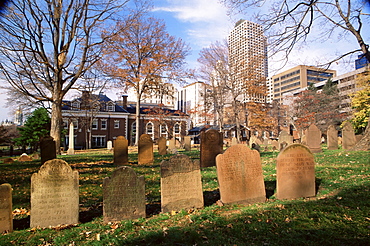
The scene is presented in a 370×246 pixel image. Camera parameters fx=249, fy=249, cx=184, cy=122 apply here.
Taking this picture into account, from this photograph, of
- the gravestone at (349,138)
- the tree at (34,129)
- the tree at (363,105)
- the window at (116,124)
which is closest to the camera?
the gravestone at (349,138)

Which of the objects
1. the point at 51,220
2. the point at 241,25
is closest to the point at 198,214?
the point at 51,220

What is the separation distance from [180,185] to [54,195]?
2289mm

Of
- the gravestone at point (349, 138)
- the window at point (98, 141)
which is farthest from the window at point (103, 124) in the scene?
the gravestone at point (349, 138)

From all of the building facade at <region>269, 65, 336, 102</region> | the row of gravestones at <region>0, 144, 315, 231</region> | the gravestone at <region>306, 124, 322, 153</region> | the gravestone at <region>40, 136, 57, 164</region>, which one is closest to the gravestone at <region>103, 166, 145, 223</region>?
the row of gravestones at <region>0, 144, 315, 231</region>

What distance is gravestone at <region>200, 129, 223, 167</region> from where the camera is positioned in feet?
35.4

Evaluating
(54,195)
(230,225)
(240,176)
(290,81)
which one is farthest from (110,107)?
(290,81)

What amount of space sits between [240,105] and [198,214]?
28730mm

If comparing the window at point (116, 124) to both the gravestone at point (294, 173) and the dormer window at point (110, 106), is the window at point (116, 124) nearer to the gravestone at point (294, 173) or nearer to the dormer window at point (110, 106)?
the dormer window at point (110, 106)

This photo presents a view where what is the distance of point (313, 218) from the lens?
406 cm

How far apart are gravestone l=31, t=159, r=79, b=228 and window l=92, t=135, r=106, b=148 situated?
145 feet

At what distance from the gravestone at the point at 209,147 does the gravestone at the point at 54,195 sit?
6.88 meters

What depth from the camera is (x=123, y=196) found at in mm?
4508

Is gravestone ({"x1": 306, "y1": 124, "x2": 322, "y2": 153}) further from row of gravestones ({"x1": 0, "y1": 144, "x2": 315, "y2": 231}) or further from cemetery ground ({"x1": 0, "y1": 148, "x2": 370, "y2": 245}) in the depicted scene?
row of gravestones ({"x1": 0, "y1": 144, "x2": 315, "y2": 231})

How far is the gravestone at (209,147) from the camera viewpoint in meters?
10.8
